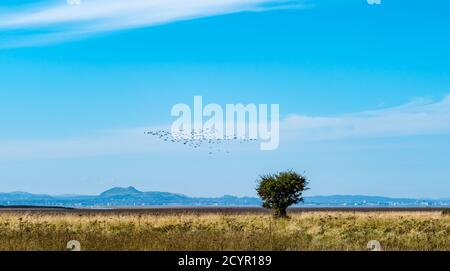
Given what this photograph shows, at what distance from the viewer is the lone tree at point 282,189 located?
52.4m

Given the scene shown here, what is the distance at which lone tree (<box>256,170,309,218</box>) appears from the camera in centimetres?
5238

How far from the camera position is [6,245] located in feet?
67.6

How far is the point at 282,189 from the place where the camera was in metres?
52.6
